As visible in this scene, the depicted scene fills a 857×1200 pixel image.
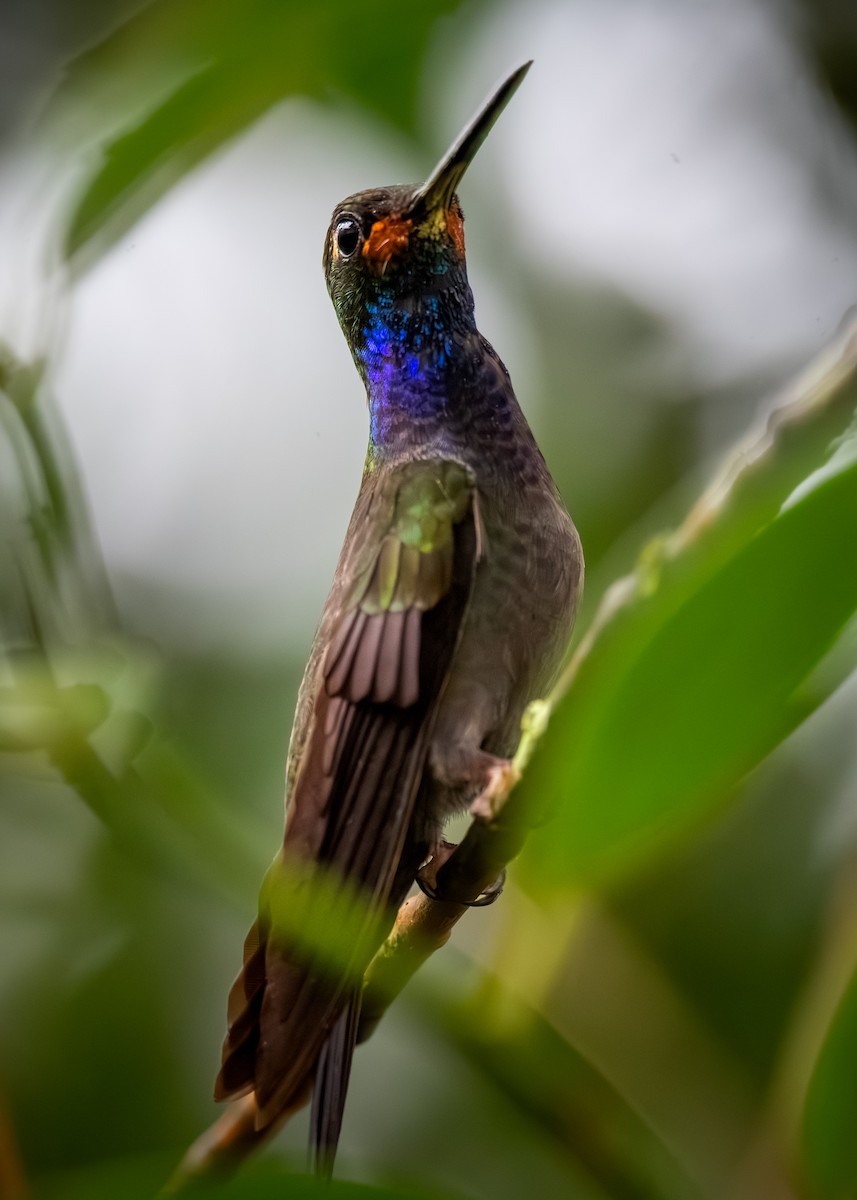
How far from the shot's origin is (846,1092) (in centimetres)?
106

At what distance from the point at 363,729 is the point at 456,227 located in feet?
3.26

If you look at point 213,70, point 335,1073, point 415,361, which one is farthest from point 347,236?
point 335,1073

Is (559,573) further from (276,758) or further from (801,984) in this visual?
(801,984)

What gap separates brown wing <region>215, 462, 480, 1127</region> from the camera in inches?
54.6

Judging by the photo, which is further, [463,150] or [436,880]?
[463,150]

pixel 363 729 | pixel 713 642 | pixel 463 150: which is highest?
pixel 463 150

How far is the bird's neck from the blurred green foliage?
340 mm

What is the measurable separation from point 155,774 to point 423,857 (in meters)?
0.72

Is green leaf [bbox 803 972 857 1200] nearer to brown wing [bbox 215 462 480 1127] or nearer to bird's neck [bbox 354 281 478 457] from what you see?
brown wing [bbox 215 462 480 1127]

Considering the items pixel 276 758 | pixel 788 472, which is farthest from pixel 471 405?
pixel 788 472

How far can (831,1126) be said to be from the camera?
1057mm

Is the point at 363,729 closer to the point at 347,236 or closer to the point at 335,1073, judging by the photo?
the point at 335,1073

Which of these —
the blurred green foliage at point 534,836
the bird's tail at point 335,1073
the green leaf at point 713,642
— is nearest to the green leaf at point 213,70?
the blurred green foliage at point 534,836

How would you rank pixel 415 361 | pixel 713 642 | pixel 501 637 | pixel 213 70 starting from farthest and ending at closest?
pixel 415 361 < pixel 501 637 < pixel 213 70 < pixel 713 642
